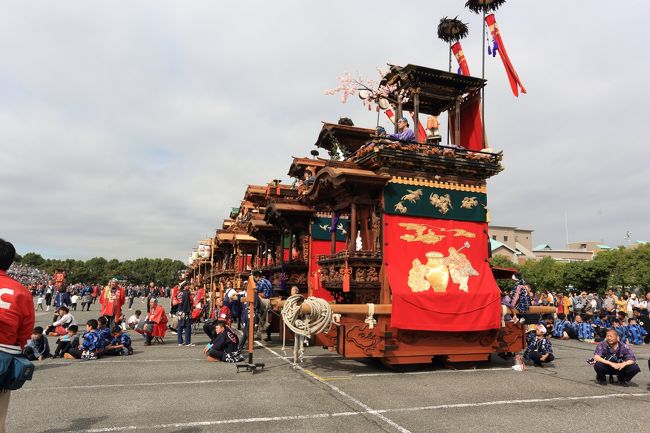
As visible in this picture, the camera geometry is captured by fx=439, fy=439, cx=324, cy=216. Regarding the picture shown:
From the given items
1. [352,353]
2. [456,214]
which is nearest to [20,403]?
[352,353]

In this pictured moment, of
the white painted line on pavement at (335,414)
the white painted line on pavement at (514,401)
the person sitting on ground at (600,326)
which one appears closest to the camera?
the white painted line on pavement at (335,414)

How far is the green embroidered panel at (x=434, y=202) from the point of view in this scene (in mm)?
12375

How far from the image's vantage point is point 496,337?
488 inches

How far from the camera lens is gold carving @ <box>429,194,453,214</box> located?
504 inches

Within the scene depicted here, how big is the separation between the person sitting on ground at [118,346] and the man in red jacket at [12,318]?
981cm

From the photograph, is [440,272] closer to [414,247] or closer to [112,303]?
[414,247]

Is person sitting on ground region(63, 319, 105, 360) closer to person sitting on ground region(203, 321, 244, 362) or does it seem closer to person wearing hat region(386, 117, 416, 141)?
person sitting on ground region(203, 321, 244, 362)

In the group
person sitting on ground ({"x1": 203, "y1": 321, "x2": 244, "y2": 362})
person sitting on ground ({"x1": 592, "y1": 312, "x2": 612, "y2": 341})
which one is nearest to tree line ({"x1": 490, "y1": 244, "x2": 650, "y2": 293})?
person sitting on ground ({"x1": 592, "y1": 312, "x2": 612, "y2": 341})

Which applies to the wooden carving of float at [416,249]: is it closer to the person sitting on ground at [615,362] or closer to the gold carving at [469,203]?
the gold carving at [469,203]

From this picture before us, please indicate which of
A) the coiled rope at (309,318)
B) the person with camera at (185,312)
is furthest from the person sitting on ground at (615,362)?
the person with camera at (185,312)

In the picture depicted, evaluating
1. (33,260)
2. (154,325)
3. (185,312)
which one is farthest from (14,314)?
(33,260)

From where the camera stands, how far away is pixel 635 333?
62.7 feet

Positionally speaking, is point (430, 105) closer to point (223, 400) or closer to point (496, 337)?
point (496, 337)

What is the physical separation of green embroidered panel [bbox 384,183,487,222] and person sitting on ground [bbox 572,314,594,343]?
10.9 meters
